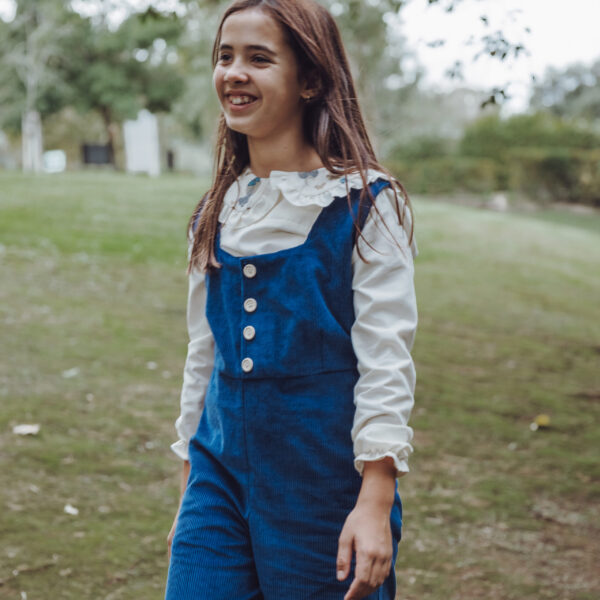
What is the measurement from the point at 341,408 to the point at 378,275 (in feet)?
0.93

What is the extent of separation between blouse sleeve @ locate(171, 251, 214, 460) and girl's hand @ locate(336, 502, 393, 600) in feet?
1.83

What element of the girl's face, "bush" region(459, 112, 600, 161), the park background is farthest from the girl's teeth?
"bush" region(459, 112, 600, 161)

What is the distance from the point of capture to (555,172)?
87.2ft

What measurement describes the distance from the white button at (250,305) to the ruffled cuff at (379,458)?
0.39 metres

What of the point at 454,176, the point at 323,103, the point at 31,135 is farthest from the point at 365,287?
the point at 31,135

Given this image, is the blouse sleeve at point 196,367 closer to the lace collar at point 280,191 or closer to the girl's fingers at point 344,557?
the lace collar at point 280,191

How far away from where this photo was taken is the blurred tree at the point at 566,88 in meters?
51.8

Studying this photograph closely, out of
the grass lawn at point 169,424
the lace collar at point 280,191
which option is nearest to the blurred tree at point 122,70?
the grass lawn at point 169,424

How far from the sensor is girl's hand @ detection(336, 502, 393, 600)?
1.67 m

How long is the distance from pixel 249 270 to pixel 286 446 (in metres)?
0.38

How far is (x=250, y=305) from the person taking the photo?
189 cm

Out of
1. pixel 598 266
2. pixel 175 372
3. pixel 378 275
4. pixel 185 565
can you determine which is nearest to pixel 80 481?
pixel 175 372

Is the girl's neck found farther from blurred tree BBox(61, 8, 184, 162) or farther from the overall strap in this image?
blurred tree BBox(61, 8, 184, 162)

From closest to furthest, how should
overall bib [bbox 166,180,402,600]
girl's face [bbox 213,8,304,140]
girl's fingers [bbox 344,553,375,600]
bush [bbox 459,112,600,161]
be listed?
girl's fingers [bbox 344,553,375,600], overall bib [bbox 166,180,402,600], girl's face [bbox 213,8,304,140], bush [bbox 459,112,600,161]
